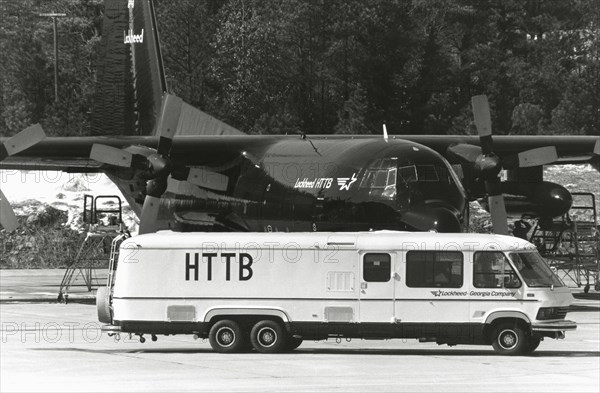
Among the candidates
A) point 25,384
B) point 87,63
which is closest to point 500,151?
point 25,384

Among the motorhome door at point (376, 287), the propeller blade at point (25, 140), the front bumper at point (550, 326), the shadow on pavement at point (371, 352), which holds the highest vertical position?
the propeller blade at point (25, 140)

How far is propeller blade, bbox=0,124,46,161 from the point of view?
26.9 metres

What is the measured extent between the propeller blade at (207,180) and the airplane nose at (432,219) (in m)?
6.67

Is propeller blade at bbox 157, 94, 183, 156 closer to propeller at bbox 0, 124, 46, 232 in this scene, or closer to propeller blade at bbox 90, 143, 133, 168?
propeller blade at bbox 90, 143, 133, 168

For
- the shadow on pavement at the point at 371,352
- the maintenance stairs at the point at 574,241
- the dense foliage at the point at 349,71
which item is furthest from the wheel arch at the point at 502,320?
the dense foliage at the point at 349,71

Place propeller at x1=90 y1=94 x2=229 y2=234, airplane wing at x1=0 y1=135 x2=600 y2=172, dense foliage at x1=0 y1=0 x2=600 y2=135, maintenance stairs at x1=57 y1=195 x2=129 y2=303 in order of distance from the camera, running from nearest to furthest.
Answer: propeller at x1=90 y1=94 x2=229 y2=234
airplane wing at x1=0 y1=135 x2=600 y2=172
maintenance stairs at x1=57 y1=195 x2=129 y2=303
dense foliage at x1=0 y1=0 x2=600 y2=135

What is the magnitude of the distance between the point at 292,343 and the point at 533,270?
4.09 meters

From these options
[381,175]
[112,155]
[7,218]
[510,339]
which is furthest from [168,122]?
[510,339]

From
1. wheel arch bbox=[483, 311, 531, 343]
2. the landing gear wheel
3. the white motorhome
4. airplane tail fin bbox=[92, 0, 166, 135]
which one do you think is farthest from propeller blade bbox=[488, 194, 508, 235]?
airplane tail fin bbox=[92, 0, 166, 135]

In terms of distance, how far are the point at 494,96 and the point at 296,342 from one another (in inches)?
2246

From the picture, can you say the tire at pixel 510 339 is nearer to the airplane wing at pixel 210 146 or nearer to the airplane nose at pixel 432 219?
the airplane nose at pixel 432 219

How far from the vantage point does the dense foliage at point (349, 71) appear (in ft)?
224

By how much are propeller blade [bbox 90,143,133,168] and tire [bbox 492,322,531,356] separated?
11.3m

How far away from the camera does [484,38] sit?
3130 inches
